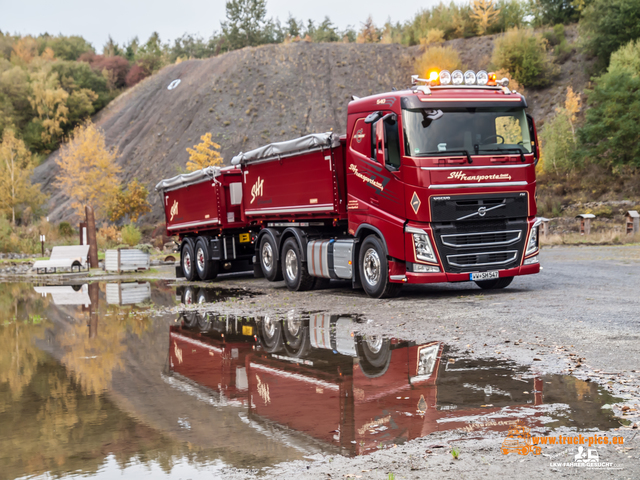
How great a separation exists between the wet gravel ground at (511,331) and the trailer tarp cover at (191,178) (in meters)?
3.36

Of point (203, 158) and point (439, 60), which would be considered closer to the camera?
point (203, 158)

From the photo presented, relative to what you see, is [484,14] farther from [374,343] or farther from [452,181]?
[374,343]

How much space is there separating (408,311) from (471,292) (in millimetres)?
3193

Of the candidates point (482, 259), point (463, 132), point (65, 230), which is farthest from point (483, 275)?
point (65, 230)

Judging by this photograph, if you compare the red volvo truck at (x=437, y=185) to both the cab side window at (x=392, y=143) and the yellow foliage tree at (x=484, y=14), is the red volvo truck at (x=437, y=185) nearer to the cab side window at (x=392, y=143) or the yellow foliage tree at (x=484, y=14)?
the cab side window at (x=392, y=143)

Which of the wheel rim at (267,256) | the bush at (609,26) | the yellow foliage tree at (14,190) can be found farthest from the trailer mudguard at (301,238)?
the bush at (609,26)

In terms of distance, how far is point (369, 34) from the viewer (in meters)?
99.4

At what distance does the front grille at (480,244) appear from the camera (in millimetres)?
13086

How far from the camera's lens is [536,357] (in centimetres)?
764

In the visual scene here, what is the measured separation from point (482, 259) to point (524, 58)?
206 feet

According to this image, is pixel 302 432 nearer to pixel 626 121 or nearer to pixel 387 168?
pixel 387 168

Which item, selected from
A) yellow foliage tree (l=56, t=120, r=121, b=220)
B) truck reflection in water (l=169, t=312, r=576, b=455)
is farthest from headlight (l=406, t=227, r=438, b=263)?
yellow foliage tree (l=56, t=120, r=121, b=220)

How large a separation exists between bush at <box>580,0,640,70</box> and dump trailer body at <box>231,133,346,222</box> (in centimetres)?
5121

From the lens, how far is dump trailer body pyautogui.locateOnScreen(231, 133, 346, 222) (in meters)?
15.3
